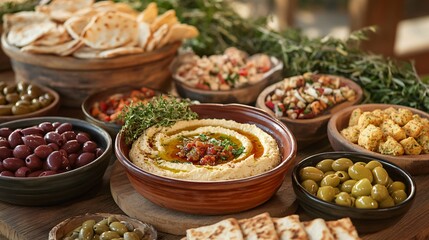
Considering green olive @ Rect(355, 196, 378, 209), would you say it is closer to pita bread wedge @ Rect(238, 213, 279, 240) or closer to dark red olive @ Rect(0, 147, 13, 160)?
pita bread wedge @ Rect(238, 213, 279, 240)

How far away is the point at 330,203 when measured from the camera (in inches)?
95.7

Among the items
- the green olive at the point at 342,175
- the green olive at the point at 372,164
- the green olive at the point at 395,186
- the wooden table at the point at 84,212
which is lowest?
the wooden table at the point at 84,212

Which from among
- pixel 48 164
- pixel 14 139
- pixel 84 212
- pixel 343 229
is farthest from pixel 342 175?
pixel 14 139

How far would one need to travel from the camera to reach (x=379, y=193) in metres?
2.45

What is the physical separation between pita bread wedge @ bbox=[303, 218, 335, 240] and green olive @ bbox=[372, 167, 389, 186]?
1.54 ft

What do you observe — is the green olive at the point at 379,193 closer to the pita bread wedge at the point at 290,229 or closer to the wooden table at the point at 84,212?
the wooden table at the point at 84,212

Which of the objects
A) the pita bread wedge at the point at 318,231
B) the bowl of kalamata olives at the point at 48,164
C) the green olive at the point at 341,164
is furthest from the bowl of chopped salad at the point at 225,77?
the pita bread wedge at the point at 318,231

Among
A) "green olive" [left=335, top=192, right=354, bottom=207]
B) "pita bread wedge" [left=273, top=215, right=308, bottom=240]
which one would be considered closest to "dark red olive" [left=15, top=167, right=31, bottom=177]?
"pita bread wedge" [left=273, top=215, right=308, bottom=240]

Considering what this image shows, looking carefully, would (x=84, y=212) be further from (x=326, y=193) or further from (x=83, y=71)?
(x=83, y=71)

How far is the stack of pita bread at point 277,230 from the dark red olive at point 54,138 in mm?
970

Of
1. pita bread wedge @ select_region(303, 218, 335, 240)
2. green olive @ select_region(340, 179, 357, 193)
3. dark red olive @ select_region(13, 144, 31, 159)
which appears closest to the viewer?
pita bread wedge @ select_region(303, 218, 335, 240)

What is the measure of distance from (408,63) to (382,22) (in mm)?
3469

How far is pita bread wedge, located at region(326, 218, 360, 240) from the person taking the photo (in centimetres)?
219

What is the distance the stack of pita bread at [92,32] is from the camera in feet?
12.1
